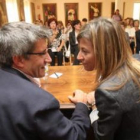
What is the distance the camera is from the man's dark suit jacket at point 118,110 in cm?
82

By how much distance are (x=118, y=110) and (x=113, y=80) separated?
14 cm

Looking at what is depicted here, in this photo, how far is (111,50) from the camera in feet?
2.94

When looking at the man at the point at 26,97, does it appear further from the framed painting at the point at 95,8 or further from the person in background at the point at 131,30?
the framed painting at the point at 95,8

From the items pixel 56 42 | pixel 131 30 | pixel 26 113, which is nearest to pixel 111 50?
pixel 26 113

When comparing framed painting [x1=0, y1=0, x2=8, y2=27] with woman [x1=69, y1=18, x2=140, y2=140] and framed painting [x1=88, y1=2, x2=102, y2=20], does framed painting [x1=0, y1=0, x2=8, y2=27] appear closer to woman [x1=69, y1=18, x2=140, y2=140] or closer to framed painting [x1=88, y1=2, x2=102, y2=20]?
woman [x1=69, y1=18, x2=140, y2=140]

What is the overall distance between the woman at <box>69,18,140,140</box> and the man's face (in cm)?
21

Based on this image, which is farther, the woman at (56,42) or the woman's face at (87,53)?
the woman at (56,42)

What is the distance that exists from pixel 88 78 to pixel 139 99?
0.97 meters

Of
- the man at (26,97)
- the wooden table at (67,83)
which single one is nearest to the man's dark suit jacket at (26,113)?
the man at (26,97)

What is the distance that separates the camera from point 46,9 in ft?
32.6

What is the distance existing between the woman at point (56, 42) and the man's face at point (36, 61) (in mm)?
3213

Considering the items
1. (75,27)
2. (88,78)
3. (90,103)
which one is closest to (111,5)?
(75,27)

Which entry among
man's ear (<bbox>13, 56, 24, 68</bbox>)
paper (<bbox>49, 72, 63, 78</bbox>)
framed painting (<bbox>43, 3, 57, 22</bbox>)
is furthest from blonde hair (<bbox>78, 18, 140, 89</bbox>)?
framed painting (<bbox>43, 3, 57, 22</bbox>)

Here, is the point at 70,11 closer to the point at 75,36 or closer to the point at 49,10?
the point at 49,10
